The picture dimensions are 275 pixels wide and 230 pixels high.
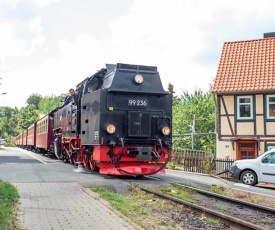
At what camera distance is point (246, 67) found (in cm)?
2377

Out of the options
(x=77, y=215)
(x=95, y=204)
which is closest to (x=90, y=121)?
(x=95, y=204)

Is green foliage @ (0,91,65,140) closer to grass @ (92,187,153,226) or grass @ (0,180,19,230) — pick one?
grass @ (0,180,19,230)

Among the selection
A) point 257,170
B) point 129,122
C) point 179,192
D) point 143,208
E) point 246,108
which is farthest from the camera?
point 246,108

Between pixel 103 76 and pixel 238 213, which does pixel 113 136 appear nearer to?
pixel 103 76

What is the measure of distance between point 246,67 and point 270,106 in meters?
3.17

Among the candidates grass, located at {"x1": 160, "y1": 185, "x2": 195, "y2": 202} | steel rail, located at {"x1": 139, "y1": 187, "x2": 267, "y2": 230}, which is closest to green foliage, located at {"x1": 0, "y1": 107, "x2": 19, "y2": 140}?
grass, located at {"x1": 160, "y1": 185, "x2": 195, "y2": 202}

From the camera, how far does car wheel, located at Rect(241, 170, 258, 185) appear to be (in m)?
15.0

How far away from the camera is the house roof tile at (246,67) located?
22.2 m

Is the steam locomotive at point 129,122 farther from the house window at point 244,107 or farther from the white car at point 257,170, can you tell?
the house window at point 244,107

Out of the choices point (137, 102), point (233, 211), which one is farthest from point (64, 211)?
point (137, 102)

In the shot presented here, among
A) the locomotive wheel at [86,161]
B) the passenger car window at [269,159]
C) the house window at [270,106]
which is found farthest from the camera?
the house window at [270,106]

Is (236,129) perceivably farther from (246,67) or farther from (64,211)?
(64,211)

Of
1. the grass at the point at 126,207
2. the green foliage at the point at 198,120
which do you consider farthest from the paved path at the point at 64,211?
the green foliage at the point at 198,120

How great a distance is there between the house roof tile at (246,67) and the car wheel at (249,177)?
779 centimetres
